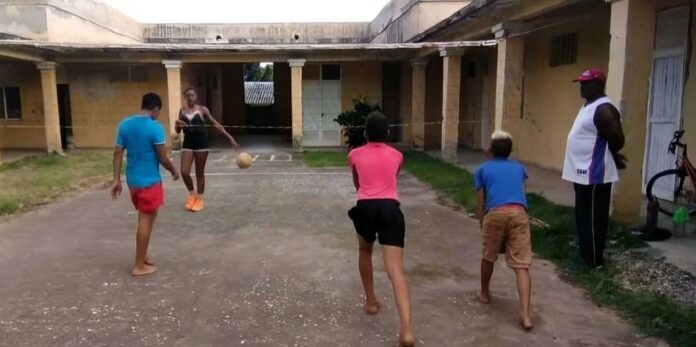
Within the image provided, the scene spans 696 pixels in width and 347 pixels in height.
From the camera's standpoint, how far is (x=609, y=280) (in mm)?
4910

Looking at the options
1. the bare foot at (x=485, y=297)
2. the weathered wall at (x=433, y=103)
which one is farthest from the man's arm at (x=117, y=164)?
the weathered wall at (x=433, y=103)

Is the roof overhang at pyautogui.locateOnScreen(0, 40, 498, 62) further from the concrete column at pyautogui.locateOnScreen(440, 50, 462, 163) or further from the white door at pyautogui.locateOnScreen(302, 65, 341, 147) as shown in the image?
the concrete column at pyautogui.locateOnScreen(440, 50, 462, 163)

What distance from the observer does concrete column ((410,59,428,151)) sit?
17.2 m

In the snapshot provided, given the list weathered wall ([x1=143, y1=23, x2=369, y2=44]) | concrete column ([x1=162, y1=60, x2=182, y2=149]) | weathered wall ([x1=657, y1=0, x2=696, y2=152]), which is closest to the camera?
A: weathered wall ([x1=657, y1=0, x2=696, y2=152])

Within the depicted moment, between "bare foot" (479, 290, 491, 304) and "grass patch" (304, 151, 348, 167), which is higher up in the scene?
"bare foot" (479, 290, 491, 304)

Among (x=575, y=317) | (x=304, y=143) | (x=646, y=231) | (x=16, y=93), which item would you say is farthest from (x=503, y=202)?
(x=16, y=93)

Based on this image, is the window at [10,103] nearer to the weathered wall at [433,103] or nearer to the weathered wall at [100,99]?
the weathered wall at [100,99]

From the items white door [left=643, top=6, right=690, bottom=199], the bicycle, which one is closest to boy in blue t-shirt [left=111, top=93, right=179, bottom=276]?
the bicycle

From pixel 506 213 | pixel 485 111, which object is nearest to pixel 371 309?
pixel 506 213

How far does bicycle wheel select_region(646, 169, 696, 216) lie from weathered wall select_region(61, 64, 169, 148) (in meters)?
15.2

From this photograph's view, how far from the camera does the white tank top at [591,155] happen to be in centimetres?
504

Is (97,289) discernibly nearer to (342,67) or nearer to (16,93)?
(342,67)

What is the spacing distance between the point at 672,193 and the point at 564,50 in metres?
4.63

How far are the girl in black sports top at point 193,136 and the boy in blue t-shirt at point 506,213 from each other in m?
4.32
